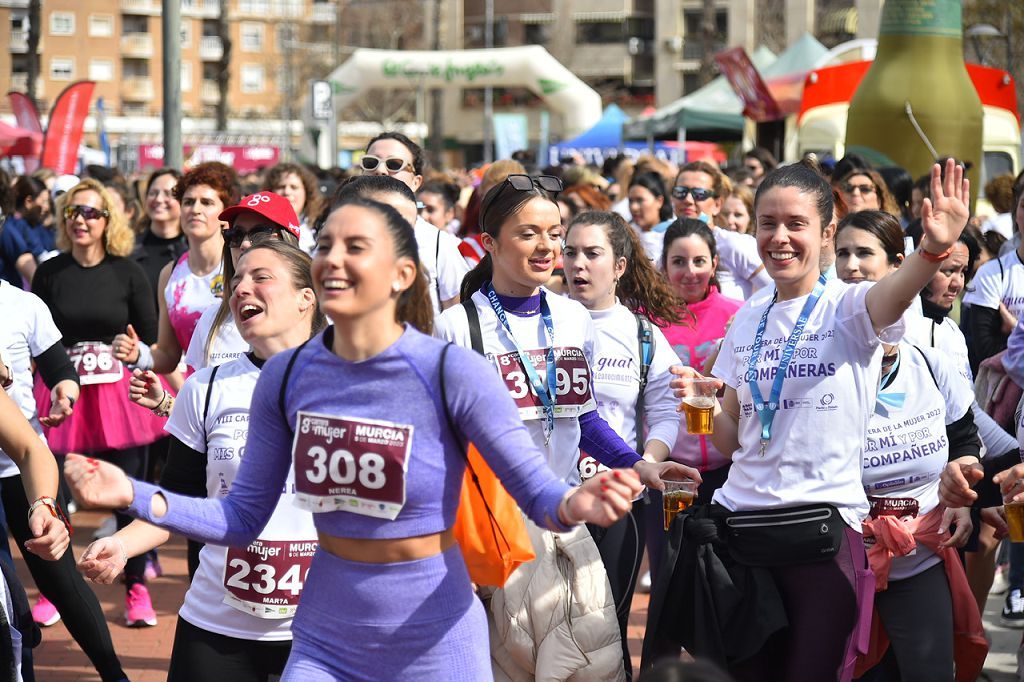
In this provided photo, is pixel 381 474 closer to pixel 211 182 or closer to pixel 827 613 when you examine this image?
pixel 827 613

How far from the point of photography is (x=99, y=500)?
318 cm

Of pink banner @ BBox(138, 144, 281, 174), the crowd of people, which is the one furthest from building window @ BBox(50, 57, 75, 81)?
the crowd of people

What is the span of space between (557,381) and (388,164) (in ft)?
7.43

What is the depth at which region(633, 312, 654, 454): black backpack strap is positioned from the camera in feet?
18.4

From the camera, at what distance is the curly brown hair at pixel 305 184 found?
9133 mm

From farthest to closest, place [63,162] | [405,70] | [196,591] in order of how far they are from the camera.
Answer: [405,70] → [63,162] → [196,591]

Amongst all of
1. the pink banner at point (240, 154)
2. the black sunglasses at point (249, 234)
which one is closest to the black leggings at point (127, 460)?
the black sunglasses at point (249, 234)

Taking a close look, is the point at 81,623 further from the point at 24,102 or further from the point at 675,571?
the point at 24,102

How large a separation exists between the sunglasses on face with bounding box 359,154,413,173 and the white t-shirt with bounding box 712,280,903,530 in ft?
8.71

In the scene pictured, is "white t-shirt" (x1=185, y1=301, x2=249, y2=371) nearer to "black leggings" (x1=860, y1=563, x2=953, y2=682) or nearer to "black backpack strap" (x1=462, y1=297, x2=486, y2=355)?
"black backpack strap" (x1=462, y1=297, x2=486, y2=355)

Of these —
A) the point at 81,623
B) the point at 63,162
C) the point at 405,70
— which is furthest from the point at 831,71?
the point at 81,623

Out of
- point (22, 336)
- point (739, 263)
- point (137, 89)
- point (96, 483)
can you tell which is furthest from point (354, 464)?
point (137, 89)

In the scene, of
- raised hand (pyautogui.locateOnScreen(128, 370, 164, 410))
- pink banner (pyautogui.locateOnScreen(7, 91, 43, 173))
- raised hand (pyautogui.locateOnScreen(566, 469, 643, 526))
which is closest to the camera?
raised hand (pyautogui.locateOnScreen(566, 469, 643, 526))

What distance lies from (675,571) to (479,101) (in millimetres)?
70748
